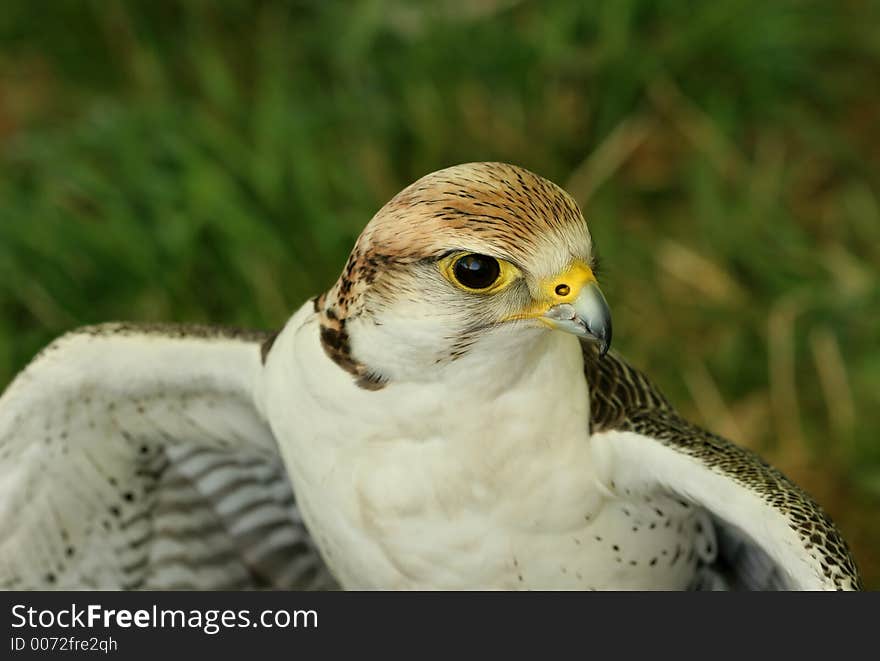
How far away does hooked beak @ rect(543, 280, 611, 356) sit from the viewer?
2068mm

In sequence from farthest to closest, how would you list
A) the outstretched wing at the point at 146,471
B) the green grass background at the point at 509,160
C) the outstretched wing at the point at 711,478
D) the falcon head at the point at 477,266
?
the green grass background at the point at 509,160 < the outstretched wing at the point at 146,471 < the outstretched wing at the point at 711,478 < the falcon head at the point at 477,266

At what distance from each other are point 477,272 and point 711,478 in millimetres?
599

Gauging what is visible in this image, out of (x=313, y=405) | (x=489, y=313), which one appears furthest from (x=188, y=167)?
(x=489, y=313)

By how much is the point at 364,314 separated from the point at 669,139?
3.10 m

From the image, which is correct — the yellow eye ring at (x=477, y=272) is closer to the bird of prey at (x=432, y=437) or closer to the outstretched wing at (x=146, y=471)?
the bird of prey at (x=432, y=437)

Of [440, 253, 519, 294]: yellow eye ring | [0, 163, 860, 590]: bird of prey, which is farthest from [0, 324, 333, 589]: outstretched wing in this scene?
[440, 253, 519, 294]: yellow eye ring

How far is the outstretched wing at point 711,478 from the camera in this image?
2.16 m

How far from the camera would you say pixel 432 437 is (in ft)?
7.58

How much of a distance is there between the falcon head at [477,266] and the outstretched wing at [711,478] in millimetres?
334

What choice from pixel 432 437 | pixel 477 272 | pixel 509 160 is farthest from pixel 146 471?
pixel 509 160

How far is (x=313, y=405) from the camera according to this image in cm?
237

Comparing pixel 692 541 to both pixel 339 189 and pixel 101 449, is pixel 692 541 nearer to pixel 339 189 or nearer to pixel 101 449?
pixel 101 449

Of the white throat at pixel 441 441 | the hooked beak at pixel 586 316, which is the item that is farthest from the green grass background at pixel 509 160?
the hooked beak at pixel 586 316

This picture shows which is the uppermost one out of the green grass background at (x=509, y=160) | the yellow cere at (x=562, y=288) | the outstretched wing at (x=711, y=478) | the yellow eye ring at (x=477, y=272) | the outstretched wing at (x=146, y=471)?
the green grass background at (x=509, y=160)
